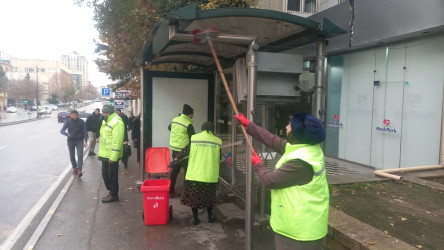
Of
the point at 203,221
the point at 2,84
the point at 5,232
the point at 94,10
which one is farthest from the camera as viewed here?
the point at 2,84

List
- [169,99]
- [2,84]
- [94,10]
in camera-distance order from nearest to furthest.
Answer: [169,99], [94,10], [2,84]

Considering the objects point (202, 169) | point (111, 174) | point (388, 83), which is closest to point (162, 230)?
point (202, 169)

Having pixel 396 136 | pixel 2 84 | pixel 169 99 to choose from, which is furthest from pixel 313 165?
pixel 2 84

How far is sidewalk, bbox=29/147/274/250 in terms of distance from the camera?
4.41m

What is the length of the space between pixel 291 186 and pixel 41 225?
14.5ft

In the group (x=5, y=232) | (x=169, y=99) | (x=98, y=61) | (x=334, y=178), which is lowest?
(x=5, y=232)

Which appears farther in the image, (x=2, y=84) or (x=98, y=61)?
(x=2, y=84)

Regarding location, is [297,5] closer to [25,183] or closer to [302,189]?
[25,183]

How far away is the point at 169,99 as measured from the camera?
24.2ft

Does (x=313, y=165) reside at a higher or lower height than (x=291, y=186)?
higher

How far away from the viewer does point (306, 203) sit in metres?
2.41

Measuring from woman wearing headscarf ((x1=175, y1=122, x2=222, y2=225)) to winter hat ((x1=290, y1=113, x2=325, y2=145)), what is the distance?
251cm

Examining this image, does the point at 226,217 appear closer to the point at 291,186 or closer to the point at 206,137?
the point at 206,137

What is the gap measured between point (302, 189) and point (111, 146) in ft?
14.1
